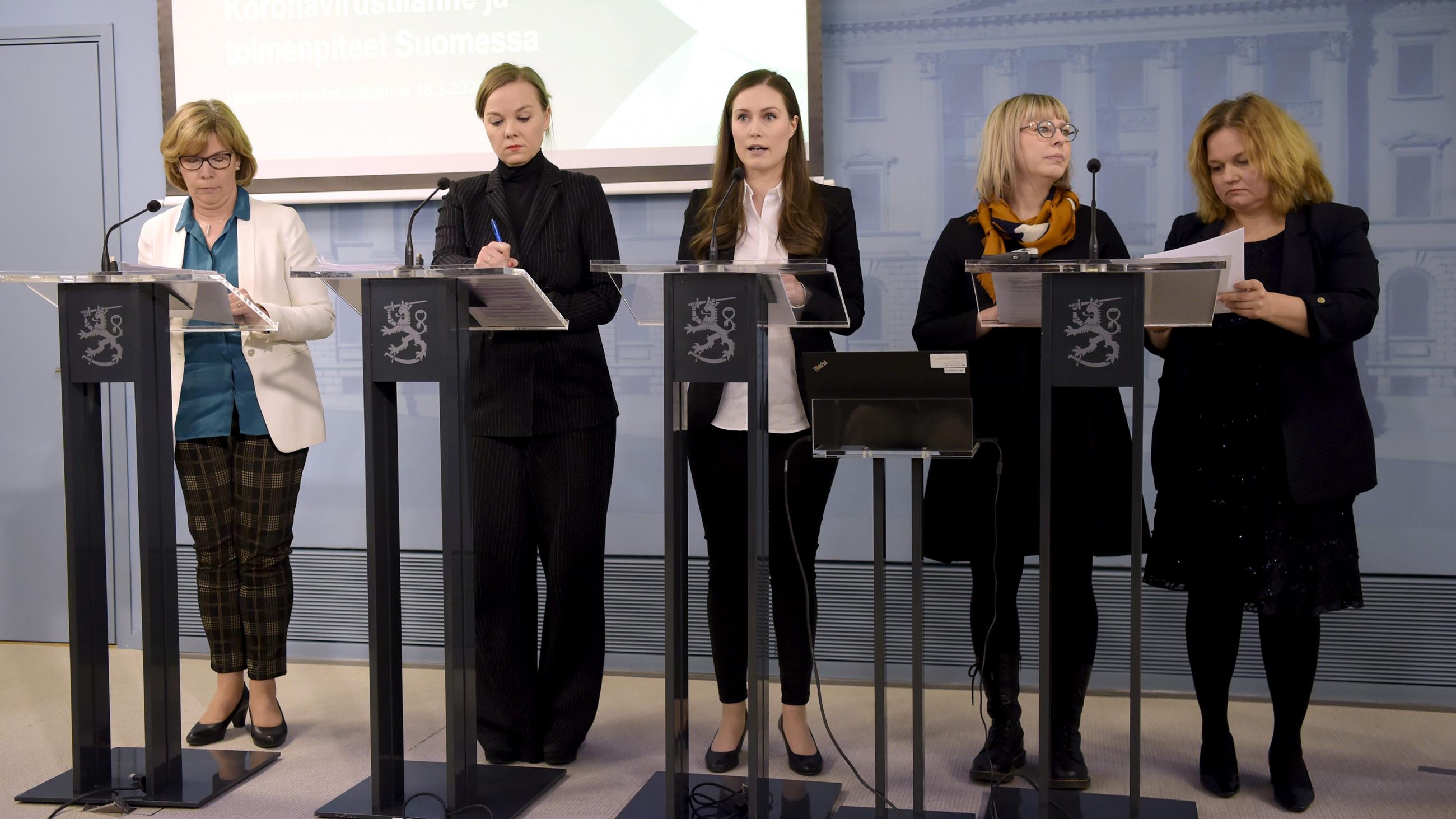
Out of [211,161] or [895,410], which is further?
[211,161]

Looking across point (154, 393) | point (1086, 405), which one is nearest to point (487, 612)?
point (154, 393)

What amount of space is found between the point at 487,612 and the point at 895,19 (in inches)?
92.3

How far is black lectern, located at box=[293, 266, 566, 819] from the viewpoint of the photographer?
2488mm

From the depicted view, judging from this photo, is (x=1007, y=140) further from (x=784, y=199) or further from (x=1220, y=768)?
(x=1220, y=768)

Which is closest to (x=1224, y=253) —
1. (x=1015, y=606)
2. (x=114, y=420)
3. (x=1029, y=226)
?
(x=1029, y=226)

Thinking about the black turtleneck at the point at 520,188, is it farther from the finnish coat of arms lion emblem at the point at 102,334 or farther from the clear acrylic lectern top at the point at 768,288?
the finnish coat of arms lion emblem at the point at 102,334

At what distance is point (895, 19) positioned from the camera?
386cm

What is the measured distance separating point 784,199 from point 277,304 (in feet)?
4.70

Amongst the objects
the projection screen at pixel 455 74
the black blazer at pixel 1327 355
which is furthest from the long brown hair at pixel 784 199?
the black blazer at pixel 1327 355

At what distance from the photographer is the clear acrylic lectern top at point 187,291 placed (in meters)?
2.57

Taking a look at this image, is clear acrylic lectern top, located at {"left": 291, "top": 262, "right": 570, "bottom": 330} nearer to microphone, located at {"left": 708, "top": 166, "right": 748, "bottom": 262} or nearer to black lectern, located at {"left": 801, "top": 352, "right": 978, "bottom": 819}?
microphone, located at {"left": 708, "top": 166, "right": 748, "bottom": 262}

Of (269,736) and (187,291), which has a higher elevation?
(187,291)

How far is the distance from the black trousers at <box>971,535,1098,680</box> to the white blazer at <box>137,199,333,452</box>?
184cm

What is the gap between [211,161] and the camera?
10.3 feet
